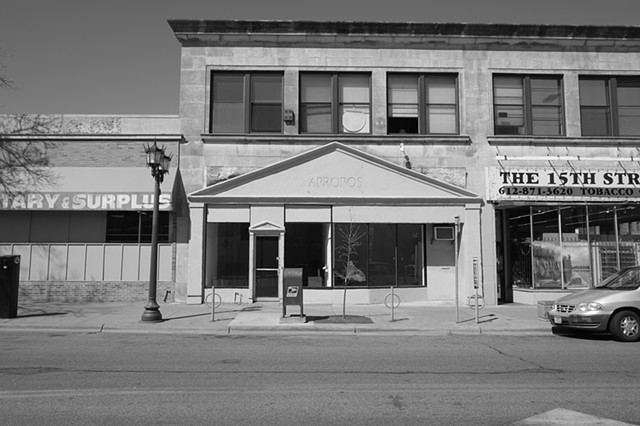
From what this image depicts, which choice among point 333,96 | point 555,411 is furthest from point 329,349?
point 333,96

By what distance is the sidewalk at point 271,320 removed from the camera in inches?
497

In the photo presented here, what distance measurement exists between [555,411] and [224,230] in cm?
1362

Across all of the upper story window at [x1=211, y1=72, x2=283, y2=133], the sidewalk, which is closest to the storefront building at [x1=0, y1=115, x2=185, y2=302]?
the sidewalk

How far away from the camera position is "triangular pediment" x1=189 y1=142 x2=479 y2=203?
17.5m

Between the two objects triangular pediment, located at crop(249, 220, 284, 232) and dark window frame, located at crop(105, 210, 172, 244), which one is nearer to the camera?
triangular pediment, located at crop(249, 220, 284, 232)

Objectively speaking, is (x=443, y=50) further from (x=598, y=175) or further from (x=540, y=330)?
(x=540, y=330)

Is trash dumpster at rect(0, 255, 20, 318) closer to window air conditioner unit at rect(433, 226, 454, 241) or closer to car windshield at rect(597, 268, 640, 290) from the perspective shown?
window air conditioner unit at rect(433, 226, 454, 241)

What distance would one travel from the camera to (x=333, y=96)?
18.5 meters

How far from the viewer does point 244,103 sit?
60.4 ft

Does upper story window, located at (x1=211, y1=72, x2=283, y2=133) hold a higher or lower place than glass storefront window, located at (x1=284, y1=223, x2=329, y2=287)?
higher

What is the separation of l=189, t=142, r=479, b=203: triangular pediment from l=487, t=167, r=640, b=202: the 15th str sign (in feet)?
3.82

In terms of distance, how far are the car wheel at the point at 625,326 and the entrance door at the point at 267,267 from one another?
396 inches

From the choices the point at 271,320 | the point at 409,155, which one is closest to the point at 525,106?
the point at 409,155

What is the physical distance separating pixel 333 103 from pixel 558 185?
8.40 metres
